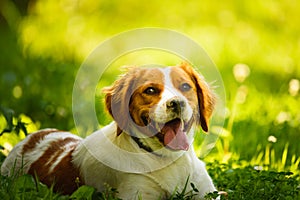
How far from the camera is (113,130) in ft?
12.2

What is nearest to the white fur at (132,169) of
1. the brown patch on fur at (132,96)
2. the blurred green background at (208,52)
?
the brown patch on fur at (132,96)

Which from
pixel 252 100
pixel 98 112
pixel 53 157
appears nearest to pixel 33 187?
pixel 53 157

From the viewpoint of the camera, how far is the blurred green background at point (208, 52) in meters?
5.02

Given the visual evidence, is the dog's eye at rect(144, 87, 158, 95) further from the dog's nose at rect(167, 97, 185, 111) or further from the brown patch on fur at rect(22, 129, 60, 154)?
the brown patch on fur at rect(22, 129, 60, 154)

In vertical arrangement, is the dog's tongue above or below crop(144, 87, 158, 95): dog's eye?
below

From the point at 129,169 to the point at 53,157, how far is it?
597 mm

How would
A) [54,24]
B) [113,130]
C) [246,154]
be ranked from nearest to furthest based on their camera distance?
[113,130] < [246,154] < [54,24]

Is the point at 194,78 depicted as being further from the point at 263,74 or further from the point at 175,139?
the point at 263,74

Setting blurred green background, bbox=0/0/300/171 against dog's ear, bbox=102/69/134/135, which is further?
blurred green background, bbox=0/0/300/171

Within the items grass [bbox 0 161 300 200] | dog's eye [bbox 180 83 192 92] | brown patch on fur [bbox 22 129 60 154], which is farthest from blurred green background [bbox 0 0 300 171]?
dog's eye [bbox 180 83 192 92]

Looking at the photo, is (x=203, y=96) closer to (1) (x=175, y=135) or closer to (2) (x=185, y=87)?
(2) (x=185, y=87)

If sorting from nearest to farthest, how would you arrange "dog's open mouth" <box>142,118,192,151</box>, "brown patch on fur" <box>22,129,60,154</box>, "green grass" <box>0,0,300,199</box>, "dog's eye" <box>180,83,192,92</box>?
1. "dog's open mouth" <box>142,118,192,151</box>
2. "dog's eye" <box>180,83,192,92</box>
3. "brown patch on fur" <box>22,129,60,154</box>
4. "green grass" <box>0,0,300,199</box>

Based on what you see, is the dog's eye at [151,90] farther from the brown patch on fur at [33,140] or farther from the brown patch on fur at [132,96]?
the brown patch on fur at [33,140]

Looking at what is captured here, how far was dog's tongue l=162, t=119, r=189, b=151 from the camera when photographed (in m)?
3.46
